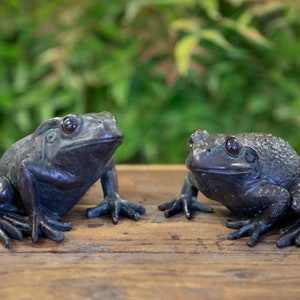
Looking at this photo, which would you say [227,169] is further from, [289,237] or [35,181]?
[35,181]

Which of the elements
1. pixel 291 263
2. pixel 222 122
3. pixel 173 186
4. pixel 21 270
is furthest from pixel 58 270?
pixel 222 122

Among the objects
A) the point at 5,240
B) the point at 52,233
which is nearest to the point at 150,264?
the point at 52,233

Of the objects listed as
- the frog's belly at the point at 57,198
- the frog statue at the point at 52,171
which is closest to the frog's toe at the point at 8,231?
the frog statue at the point at 52,171

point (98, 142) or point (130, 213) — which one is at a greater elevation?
point (98, 142)

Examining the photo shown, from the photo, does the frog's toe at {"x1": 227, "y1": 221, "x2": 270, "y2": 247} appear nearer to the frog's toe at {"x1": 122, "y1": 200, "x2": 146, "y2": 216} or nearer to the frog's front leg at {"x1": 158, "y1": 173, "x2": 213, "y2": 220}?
the frog's front leg at {"x1": 158, "y1": 173, "x2": 213, "y2": 220}

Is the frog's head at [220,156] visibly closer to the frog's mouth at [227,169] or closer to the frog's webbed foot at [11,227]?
the frog's mouth at [227,169]

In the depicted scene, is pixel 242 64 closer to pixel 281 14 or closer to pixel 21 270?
pixel 281 14
